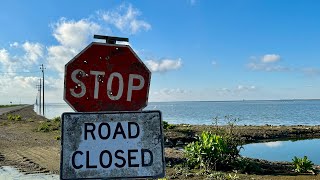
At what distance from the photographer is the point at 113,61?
12.4 feet

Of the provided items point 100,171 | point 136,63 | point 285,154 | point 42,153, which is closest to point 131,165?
point 100,171

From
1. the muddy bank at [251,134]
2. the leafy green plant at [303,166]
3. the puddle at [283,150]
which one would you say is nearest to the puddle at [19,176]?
the leafy green plant at [303,166]

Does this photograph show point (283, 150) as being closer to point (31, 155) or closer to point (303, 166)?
point (303, 166)

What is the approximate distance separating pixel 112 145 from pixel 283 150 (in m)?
A: 20.1

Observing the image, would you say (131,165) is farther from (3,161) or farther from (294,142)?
(294,142)

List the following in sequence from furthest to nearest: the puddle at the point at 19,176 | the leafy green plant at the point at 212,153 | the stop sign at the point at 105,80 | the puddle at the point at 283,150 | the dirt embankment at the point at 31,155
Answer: the puddle at the point at 283,150 < the dirt embankment at the point at 31,155 < the leafy green plant at the point at 212,153 < the puddle at the point at 19,176 < the stop sign at the point at 105,80

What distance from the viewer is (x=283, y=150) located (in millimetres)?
21953

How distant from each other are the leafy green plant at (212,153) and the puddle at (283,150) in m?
7.51

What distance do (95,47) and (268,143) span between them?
73.9 ft

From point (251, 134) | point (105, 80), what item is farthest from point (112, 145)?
point (251, 134)

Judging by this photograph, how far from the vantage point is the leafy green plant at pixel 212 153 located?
1152 centimetres

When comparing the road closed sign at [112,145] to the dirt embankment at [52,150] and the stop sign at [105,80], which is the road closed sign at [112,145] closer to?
the stop sign at [105,80]

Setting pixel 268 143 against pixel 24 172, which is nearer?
pixel 24 172

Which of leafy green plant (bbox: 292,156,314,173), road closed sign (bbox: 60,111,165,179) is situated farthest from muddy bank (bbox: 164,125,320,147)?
road closed sign (bbox: 60,111,165,179)
